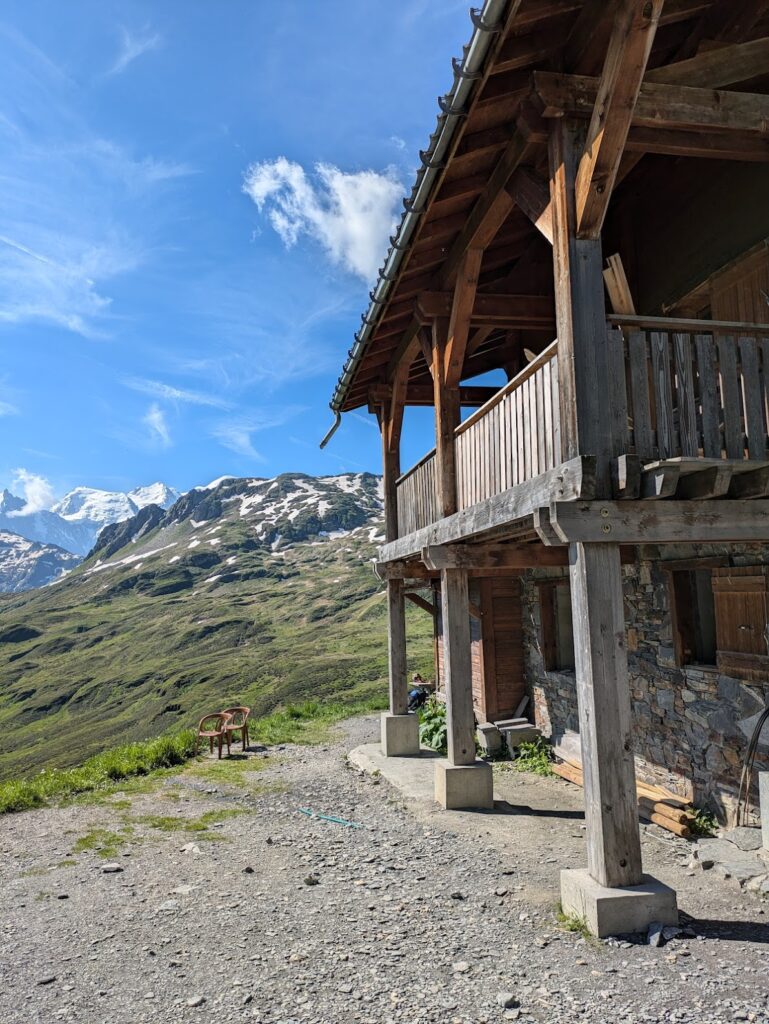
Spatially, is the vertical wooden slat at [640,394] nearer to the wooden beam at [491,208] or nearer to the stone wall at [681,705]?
the wooden beam at [491,208]

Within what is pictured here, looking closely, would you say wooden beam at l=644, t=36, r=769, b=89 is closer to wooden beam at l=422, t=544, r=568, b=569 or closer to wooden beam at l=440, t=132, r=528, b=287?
wooden beam at l=440, t=132, r=528, b=287

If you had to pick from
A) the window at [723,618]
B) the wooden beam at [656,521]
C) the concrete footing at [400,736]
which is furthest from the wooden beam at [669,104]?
the concrete footing at [400,736]

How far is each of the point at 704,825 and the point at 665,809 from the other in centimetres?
43

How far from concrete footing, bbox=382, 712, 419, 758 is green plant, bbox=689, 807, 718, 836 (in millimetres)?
5841

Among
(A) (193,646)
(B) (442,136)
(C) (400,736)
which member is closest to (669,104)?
(B) (442,136)

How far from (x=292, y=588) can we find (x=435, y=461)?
93.5 metres

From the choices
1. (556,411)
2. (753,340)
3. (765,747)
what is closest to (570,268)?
(556,411)

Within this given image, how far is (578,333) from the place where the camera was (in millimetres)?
5438

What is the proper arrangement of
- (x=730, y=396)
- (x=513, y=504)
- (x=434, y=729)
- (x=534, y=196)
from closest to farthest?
(x=730, y=396)
(x=534, y=196)
(x=513, y=504)
(x=434, y=729)

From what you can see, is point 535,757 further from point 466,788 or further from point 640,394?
point 640,394

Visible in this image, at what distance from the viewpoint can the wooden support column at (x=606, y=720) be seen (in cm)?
516

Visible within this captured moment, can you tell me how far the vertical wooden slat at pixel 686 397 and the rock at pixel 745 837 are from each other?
4.02 metres

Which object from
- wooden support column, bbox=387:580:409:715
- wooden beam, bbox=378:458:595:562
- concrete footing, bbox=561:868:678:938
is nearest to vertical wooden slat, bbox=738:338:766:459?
wooden beam, bbox=378:458:595:562

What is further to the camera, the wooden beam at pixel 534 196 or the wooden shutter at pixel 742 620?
the wooden shutter at pixel 742 620
